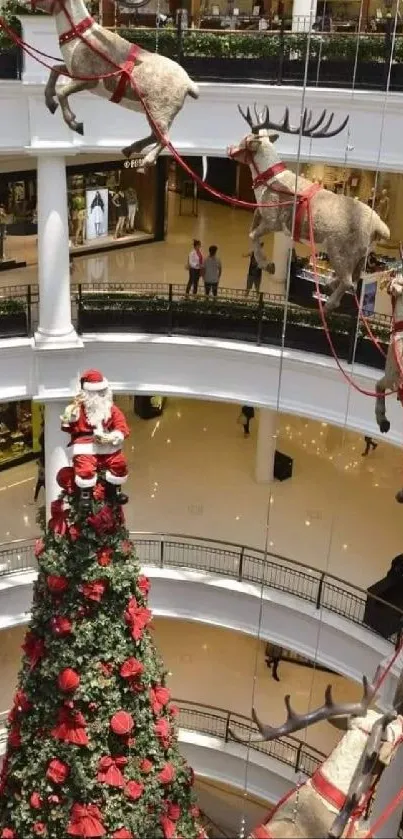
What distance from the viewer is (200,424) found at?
20781mm

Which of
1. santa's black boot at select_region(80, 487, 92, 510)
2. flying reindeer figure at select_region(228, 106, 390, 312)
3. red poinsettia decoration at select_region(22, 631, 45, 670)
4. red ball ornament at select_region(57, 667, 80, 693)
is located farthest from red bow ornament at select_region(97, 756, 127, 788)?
flying reindeer figure at select_region(228, 106, 390, 312)

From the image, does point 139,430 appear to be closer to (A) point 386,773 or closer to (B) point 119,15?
(B) point 119,15

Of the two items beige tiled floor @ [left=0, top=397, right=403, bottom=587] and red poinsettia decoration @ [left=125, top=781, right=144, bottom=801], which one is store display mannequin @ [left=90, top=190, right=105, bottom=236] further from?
red poinsettia decoration @ [left=125, top=781, right=144, bottom=801]

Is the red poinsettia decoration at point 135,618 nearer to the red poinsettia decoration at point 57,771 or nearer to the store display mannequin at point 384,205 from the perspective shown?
the red poinsettia decoration at point 57,771

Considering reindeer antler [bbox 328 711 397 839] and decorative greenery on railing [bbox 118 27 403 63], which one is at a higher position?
decorative greenery on railing [bbox 118 27 403 63]

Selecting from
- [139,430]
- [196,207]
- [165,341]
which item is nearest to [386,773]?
[165,341]

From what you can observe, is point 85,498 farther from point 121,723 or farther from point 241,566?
point 241,566

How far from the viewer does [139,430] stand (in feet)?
67.0

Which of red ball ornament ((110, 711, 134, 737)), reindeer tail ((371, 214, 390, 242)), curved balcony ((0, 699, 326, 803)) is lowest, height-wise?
curved balcony ((0, 699, 326, 803))

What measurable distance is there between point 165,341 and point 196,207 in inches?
426

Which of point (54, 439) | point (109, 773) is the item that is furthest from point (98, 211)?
point (109, 773)

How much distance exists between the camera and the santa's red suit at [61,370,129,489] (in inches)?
306

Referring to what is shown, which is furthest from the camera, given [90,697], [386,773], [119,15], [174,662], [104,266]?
[104,266]

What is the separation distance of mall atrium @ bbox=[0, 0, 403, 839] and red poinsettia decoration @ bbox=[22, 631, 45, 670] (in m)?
0.02
